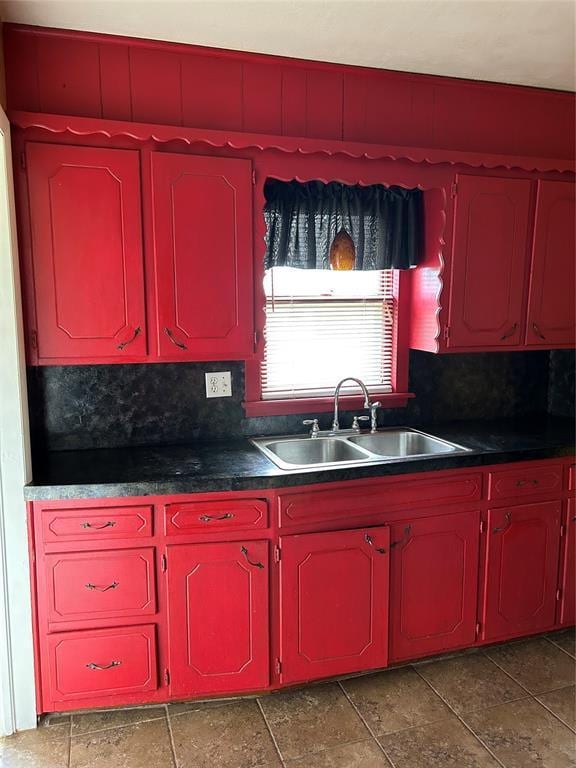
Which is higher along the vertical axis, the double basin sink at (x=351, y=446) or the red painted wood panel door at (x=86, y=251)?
the red painted wood panel door at (x=86, y=251)

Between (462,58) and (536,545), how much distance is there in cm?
206

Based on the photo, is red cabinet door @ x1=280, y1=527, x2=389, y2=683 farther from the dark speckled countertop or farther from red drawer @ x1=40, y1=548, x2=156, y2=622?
red drawer @ x1=40, y1=548, x2=156, y2=622

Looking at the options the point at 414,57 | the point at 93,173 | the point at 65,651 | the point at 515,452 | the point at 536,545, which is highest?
the point at 414,57

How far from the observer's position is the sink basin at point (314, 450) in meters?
2.59

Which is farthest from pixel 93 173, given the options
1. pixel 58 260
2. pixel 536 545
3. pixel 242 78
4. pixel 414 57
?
pixel 536 545

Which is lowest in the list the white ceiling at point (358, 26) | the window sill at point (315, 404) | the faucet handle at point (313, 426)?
the faucet handle at point (313, 426)

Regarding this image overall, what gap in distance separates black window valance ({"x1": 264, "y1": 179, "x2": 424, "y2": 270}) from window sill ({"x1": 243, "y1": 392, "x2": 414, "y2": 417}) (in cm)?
62

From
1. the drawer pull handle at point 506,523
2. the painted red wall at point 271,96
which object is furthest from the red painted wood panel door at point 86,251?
the drawer pull handle at point 506,523

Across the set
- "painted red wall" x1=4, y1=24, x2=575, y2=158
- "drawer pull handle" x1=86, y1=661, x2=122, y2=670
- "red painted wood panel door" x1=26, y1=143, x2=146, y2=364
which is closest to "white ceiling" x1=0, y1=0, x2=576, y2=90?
"painted red wall" x1=4, y1=24, x2=575, y2=158

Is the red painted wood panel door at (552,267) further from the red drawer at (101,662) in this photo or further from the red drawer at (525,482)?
the red drawer at (101,662)

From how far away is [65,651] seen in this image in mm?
2031

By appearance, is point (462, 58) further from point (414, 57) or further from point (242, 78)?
point (242, 78)

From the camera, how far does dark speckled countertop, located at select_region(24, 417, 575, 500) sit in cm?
199

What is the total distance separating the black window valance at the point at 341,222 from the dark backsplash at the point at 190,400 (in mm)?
533
